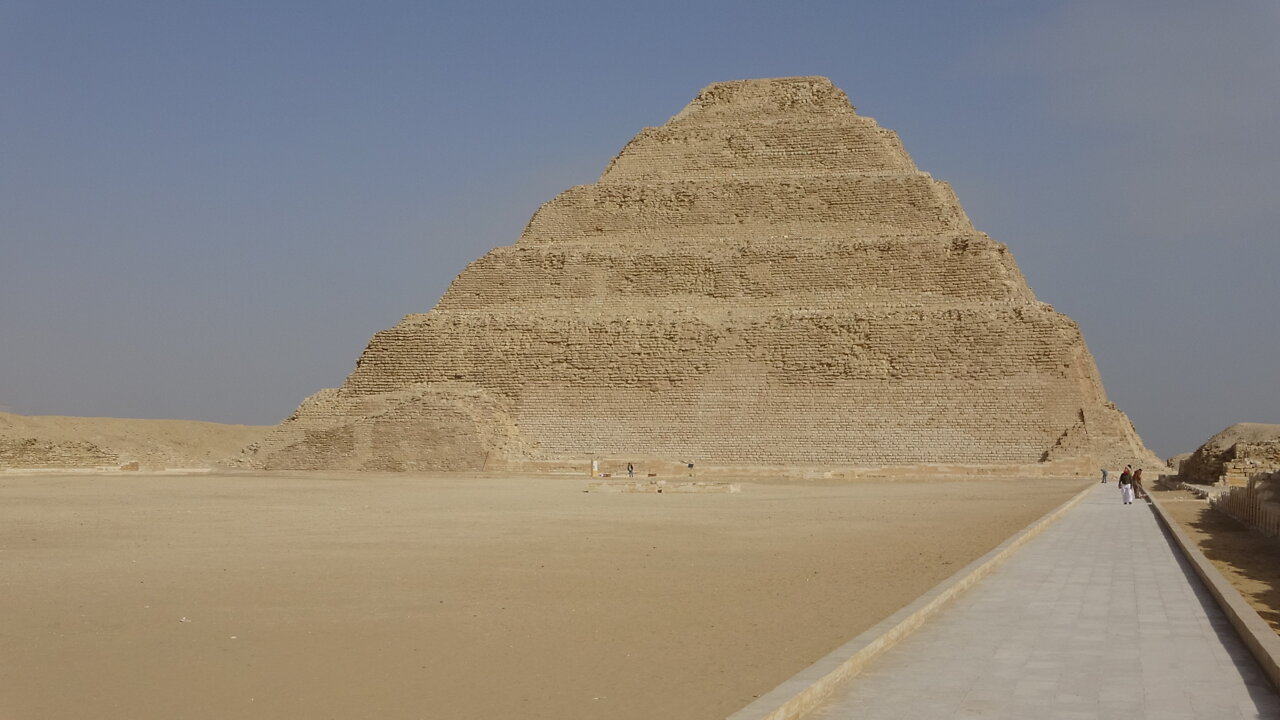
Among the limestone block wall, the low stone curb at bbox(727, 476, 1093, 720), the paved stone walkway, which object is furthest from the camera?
the limestone block wall

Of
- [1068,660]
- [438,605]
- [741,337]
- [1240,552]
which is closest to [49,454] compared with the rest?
[741,337]

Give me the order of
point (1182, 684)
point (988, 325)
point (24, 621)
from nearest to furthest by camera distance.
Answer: point (1182, 684), point (24, 621), point (988, 325)

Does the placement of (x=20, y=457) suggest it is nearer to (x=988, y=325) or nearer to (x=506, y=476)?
Answer: (x=506, y=476)

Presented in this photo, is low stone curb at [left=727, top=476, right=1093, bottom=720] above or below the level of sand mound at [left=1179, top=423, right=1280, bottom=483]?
below

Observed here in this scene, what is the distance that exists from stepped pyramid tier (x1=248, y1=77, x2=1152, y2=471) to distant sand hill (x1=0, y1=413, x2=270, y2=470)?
4681 mm

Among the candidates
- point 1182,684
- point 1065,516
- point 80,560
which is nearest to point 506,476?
point 1065,516

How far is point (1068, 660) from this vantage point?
659cm

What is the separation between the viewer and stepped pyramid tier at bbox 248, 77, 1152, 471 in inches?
1529

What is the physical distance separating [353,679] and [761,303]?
38491mm

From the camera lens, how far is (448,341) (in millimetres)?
45219

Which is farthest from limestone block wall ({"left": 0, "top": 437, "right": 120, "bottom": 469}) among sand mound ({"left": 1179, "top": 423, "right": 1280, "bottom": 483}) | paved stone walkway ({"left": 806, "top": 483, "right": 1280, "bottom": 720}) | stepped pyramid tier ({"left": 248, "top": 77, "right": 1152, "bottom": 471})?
paved stone walkway ({"left": 806, "top": 483, "right": 1280, "bottom": 720})

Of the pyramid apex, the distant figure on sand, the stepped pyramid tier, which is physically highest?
the pyramid apex

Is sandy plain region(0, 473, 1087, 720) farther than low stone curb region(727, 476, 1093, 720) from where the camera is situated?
Yes

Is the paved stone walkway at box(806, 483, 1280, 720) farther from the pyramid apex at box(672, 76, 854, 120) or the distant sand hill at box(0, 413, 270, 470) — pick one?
the pyramid apex at box(672, 76, 854, 120)
